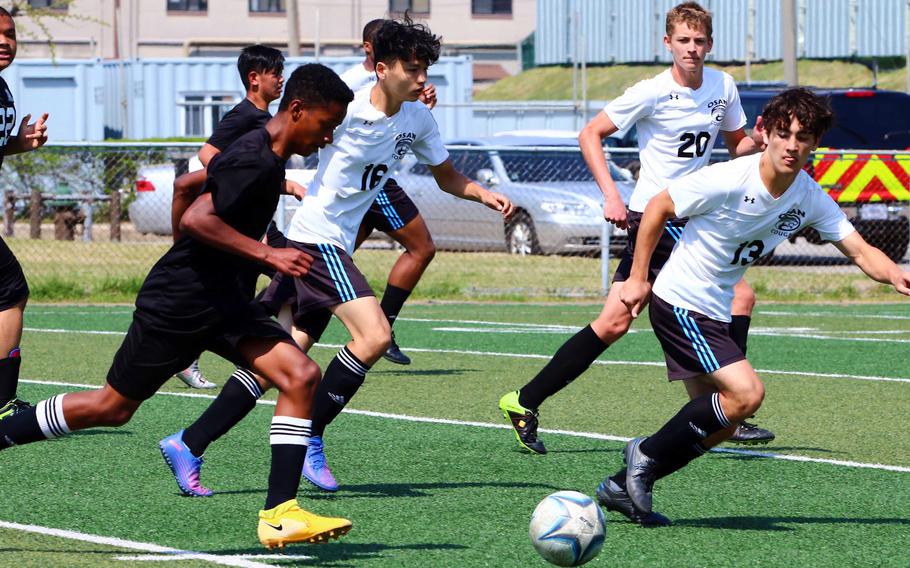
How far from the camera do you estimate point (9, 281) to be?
810 centimetres

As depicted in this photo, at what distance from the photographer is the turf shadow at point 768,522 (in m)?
6.12

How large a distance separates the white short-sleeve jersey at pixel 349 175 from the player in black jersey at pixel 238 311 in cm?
140

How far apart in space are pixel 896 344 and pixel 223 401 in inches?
307

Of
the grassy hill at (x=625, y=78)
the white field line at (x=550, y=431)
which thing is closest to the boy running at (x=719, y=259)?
the white field line at (x=550, y=431)

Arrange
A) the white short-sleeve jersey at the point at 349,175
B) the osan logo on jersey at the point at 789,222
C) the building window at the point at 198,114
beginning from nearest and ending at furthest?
the osan logo on jersey at the point at 789,222 < the white short-sleeve jersey at the point at 349,175 < the building window at the point at 198,114

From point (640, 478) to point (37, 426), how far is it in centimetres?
227

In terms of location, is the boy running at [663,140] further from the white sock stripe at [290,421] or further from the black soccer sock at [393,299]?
the white sock stripe at [290,421]

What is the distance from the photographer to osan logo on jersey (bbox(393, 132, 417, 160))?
292 inches

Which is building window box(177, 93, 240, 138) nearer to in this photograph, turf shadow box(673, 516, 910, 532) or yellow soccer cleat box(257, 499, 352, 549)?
turf shadow box(673, 516, 910, 532)

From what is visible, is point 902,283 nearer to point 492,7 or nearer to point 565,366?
point 565,366

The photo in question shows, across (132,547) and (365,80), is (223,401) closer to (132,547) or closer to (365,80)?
(132,547)

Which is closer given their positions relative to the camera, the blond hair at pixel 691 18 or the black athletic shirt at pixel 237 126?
the blond hair at pixel 691 18

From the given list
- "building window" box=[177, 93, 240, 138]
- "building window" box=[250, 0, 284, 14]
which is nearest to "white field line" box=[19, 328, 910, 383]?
"building window" box=[177, 93, 240, 138]

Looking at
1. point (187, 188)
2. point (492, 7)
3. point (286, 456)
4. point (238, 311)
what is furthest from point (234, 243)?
point (492, 7)
